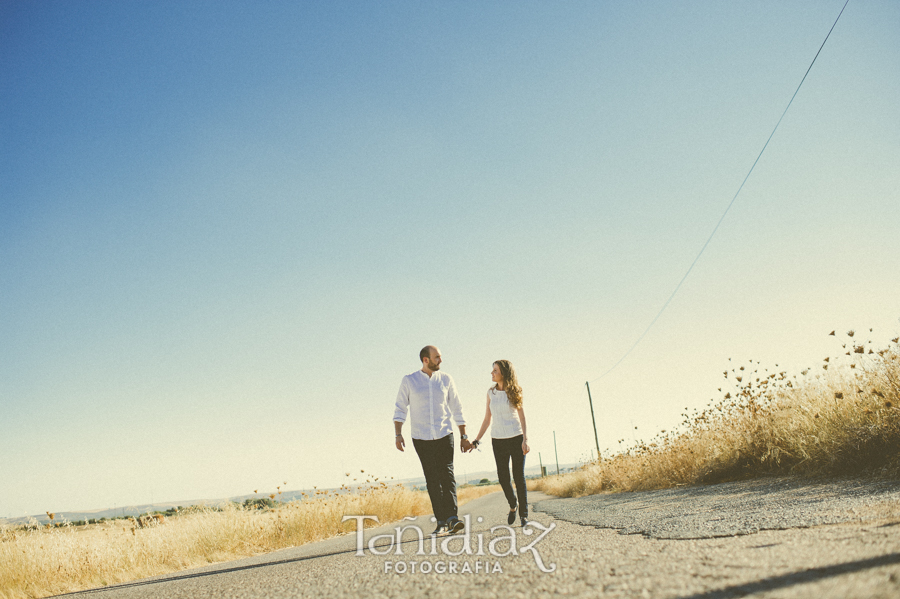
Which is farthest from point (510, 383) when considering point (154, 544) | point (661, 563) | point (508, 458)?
point (154, 544)

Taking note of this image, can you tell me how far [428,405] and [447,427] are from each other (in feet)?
1.09

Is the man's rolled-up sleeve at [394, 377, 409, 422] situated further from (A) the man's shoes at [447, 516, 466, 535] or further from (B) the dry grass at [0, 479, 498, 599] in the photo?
(B) the dry grass at [0, 479, 498, 599]

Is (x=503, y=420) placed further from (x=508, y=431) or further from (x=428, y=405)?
(x=428, y=405)

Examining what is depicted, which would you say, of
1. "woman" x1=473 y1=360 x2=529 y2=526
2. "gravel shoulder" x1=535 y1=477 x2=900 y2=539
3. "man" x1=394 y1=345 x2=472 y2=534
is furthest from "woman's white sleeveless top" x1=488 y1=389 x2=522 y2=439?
"gravel shoulder" x1=535 y1=477 x2=900 y2=539

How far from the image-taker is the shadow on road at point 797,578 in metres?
1.72

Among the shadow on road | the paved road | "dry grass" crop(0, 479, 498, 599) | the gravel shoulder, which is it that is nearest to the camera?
the shadow on road

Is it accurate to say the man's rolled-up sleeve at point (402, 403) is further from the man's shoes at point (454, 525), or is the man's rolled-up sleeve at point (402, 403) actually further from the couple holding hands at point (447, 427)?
the man's shoes at point (454, 525)

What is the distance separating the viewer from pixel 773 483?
626 centimetres

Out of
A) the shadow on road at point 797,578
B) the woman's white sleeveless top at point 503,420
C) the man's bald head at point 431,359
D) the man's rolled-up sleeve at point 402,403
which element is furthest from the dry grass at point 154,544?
the shadow on road at point 797,578

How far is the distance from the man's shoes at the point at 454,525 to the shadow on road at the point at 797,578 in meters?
3.39

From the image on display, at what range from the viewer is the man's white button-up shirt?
513 centimetres

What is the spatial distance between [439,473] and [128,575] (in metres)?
5.07

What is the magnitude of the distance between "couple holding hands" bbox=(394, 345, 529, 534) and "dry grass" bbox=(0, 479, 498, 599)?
4.28m

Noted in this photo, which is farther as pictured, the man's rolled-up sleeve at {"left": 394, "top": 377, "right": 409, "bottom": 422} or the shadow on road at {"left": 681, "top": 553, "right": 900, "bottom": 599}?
the man's rolled-up sleeve at {"left": 394, "top": 377, "right": 409, "bottom": 422}
